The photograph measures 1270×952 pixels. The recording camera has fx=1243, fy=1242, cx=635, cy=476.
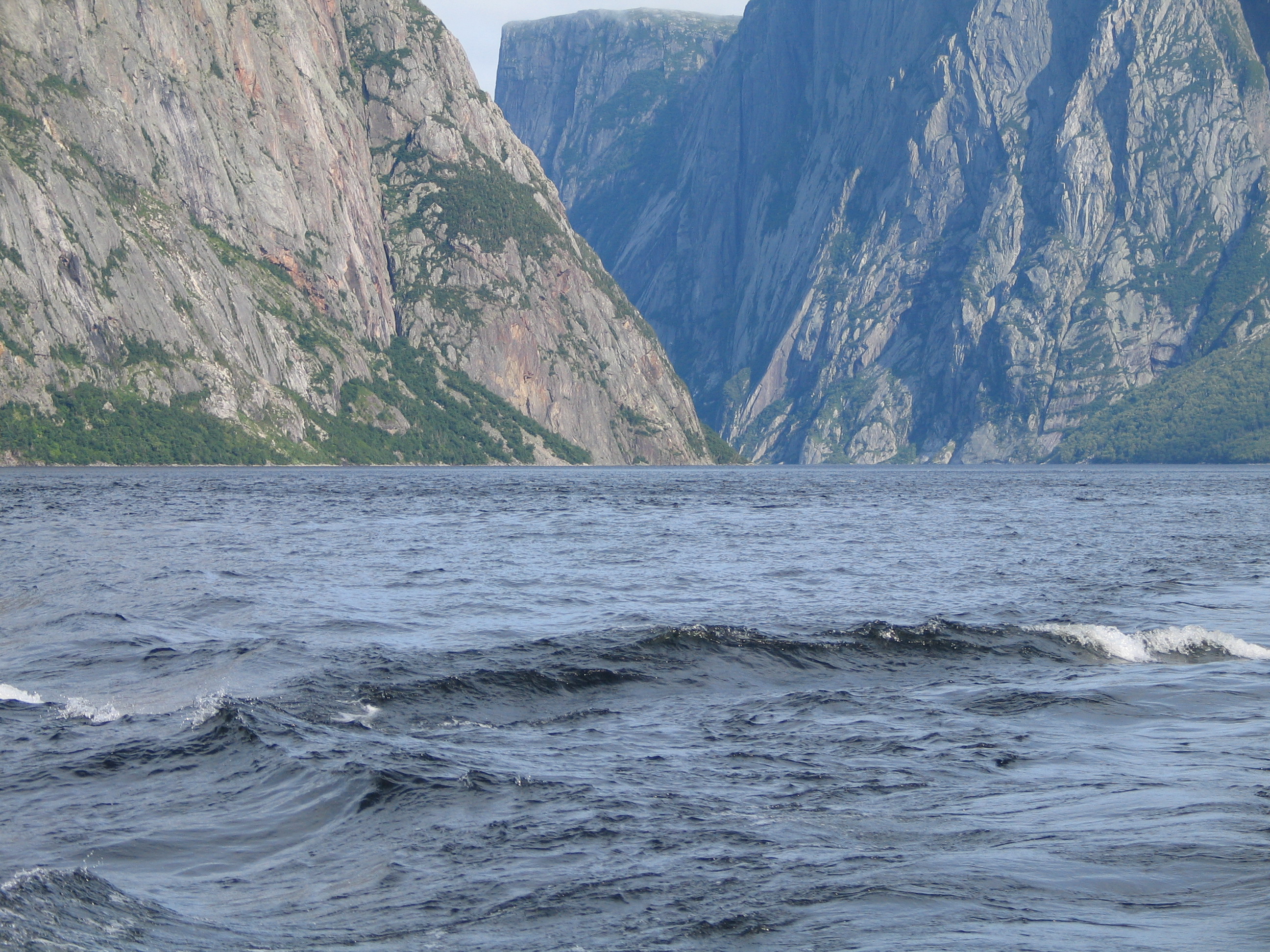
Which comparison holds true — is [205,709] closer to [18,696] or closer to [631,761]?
[18,696]

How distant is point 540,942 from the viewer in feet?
37.0

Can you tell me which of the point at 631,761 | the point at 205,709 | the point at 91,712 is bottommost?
the point at 91,712

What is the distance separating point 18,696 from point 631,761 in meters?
11.5

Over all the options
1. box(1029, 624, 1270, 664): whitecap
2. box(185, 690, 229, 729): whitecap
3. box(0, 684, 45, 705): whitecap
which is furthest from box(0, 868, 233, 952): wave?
box(1029, 624, 1270, 664): whitecap

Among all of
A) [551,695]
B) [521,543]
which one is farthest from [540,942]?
[521,543]

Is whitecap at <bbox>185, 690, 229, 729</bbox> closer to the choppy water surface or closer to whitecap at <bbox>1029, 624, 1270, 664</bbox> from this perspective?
the choppy water surface

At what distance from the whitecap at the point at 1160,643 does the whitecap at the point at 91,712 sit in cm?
2016

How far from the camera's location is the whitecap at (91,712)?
66.2 feet

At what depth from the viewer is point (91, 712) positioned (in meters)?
20.6

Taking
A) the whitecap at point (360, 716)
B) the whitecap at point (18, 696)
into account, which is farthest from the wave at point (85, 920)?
the whitecap at point (18, 696)

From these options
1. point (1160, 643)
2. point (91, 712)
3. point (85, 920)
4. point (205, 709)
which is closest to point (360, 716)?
point (205, 709)

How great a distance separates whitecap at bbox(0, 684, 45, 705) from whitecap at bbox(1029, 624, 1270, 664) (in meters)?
21.5

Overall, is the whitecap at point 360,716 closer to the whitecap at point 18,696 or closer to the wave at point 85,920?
the whitecap at point 18,696

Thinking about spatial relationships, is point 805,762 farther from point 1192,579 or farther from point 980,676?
point 1192,579
